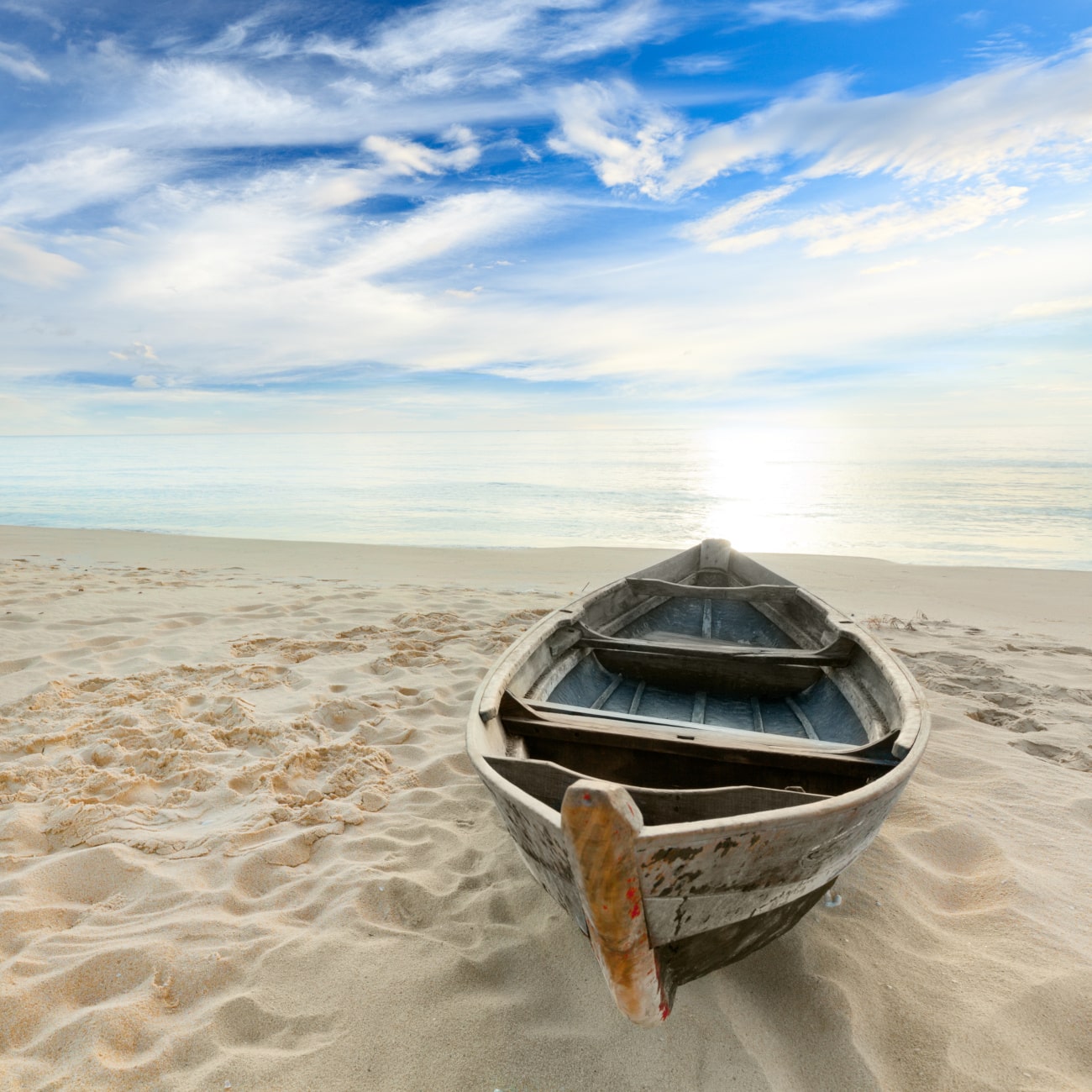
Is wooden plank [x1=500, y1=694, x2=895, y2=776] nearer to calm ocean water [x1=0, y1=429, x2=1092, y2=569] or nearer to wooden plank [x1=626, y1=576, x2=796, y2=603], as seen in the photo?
wooden plank [x1=626, y1=576, x2=796, y2=603]

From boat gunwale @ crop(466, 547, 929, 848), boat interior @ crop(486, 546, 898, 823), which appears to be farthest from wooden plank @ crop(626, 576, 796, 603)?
boat gunwale @ crop(466, 547, 929, 848)

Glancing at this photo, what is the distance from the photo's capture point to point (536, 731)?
293cm

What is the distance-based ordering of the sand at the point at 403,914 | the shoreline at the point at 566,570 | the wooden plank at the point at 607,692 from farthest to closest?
the shoreline at the point at 566,570 < the wooden plank at the point at 607,692 < the sand at the point at 403,914

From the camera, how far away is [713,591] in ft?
18.7

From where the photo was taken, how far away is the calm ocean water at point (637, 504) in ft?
49.6

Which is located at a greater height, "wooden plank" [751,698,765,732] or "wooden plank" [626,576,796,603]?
"wooden plank" [626,576,796,603]

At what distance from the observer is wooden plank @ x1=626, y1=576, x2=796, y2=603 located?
5.52m

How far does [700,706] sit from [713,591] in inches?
70.5

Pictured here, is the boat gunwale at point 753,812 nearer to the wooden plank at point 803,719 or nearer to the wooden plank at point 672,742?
the wooden plank at point 672,742

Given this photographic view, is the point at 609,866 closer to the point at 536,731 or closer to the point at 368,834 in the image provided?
the point at 536,731

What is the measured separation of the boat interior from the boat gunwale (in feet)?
0.23

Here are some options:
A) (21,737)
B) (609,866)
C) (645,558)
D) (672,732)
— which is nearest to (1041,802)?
(672,732)

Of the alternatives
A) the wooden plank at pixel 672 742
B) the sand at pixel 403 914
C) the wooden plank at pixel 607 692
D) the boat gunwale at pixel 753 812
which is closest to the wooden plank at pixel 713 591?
the boat gunwale at pixel 753 812

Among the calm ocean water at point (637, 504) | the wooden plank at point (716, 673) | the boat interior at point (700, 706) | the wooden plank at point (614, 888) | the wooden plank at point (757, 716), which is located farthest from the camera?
the calm ocean water at point (637, 504)
